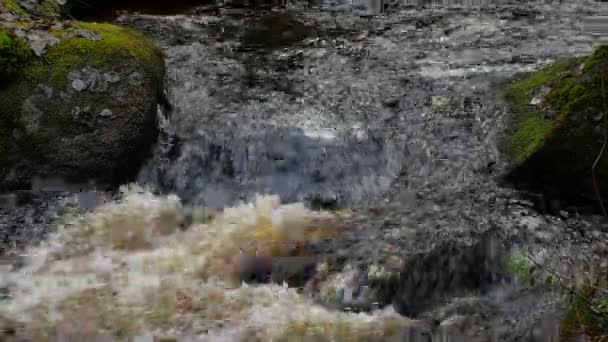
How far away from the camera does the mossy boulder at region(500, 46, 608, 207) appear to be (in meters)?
4.66

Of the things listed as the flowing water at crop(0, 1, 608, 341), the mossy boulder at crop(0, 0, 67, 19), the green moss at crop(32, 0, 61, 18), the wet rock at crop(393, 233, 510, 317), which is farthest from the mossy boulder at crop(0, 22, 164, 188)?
the wet rock at crop(393, 233, 510, 317)

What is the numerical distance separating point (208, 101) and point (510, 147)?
319 cm

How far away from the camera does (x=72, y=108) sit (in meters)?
5.46

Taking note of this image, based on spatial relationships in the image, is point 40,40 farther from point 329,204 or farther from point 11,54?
point 329,204

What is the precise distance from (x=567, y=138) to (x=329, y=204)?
2.10 metres

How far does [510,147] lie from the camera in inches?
209

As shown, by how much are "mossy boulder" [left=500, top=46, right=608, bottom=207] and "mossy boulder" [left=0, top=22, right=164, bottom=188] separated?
3.57 m

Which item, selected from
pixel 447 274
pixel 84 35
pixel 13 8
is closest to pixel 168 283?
pixel 447 274

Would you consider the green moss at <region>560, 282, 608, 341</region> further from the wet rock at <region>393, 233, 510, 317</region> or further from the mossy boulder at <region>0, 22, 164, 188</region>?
the mossy boulder at <region>0, 22, 164, 188</region>

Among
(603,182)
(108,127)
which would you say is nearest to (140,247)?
(108,127)

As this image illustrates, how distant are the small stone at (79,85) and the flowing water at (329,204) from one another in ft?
2.97

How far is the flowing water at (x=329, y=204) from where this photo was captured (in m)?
3.98

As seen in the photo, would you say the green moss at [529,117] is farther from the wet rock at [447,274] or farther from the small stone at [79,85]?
the small stone at [79,85]

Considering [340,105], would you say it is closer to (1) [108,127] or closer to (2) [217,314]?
(1) [108,127]
